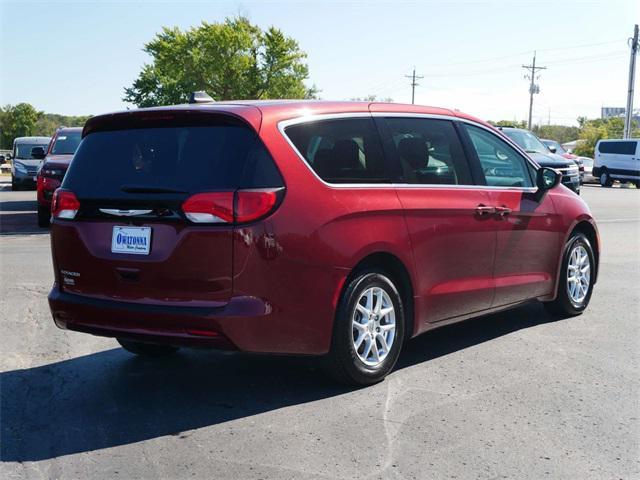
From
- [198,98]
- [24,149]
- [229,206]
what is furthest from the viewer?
[24,149]

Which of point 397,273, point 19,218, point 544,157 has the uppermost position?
point 544,157

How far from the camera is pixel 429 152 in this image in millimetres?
5969

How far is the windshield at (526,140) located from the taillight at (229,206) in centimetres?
1583

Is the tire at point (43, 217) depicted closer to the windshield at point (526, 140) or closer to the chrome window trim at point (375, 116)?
the windshield at point (526, 140)

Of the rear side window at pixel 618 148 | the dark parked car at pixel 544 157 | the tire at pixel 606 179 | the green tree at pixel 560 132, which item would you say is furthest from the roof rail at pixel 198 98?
the green tree at pixel 560 132

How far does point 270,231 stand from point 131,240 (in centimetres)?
86

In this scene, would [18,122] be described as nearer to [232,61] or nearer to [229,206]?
[232,61]

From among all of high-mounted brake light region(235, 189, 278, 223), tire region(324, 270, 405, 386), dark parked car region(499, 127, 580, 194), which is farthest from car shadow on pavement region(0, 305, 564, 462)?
dark parked car region(499, 127, 580, 194)

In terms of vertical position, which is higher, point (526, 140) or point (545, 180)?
point (526, 140)

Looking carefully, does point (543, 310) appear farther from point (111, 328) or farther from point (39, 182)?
point (39, 182)

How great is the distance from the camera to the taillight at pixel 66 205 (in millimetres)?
5191

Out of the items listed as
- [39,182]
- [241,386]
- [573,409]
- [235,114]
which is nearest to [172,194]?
[235,114]

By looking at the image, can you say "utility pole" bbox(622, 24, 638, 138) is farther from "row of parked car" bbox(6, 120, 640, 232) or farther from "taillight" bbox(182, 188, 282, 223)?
"taillight" bbox(182, 188, 282, 223)

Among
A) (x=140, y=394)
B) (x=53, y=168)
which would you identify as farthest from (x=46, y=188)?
(x=140, y=394)
